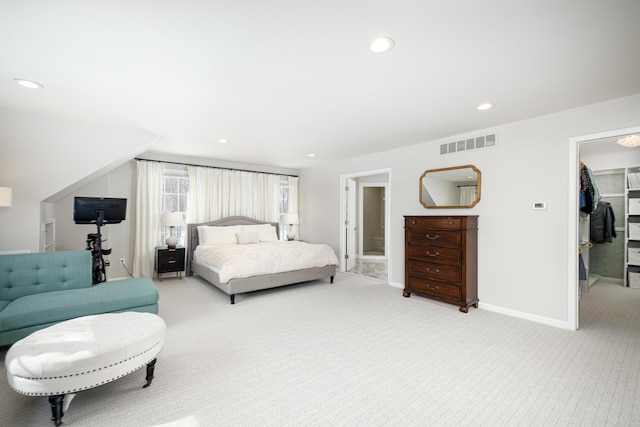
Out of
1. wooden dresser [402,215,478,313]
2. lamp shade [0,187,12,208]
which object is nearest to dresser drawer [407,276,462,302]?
wooden dresser [402,215,478,313]

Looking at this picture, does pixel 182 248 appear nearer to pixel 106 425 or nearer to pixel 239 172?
pixel 239 172

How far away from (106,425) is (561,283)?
4.31 meters

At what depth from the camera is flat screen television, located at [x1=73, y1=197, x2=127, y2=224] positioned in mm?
3902

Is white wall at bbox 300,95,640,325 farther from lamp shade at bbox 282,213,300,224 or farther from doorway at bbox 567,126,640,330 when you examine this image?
lamp shade at bbox 282,213,300,224

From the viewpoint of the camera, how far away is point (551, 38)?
5.92 feet

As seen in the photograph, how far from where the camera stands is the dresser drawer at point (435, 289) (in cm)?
369

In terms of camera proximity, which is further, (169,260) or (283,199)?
(283,199)

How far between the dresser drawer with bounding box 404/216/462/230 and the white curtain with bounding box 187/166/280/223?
11.7 feet

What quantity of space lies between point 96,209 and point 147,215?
1134 mm

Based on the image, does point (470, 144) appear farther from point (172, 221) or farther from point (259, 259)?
point (172, 221)

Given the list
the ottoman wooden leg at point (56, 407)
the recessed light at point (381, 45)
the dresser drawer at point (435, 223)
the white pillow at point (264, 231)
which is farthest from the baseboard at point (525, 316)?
the ottoman wooden leg at point (56, 407)

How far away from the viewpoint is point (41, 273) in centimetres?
290

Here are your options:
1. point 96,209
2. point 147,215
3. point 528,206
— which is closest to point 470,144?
point 528,206

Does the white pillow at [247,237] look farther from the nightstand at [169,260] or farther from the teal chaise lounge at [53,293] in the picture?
the teal chaise lounge at [53,293]
